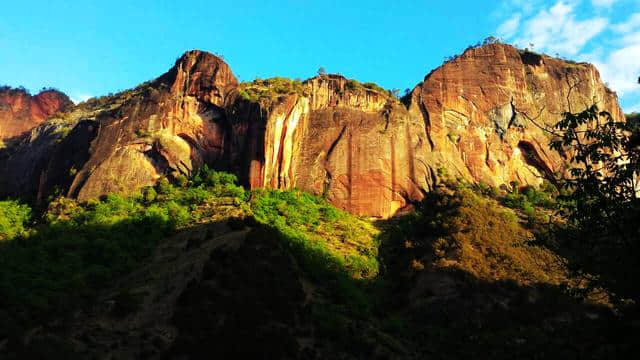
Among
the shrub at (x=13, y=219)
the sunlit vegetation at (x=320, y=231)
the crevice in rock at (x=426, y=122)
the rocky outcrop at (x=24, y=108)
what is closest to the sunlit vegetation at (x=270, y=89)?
the sunlit vegetation at (x=320, y=231)

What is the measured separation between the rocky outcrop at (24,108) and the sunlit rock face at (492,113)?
5696 centimetres

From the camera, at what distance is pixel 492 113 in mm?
56812

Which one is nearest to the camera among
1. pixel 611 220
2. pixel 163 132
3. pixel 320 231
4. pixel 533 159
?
pixel 611 220

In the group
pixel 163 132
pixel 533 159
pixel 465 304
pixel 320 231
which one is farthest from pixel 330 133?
pixel 465 304

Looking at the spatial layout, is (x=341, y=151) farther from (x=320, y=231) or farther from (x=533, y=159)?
(x=533, y=159)

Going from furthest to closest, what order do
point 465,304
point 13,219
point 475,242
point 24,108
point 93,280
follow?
point 24,108
point 13,219
point 475,242
point 93,280
point 465,304

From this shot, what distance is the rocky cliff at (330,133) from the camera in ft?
164

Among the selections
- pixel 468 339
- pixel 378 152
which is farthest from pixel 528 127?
pixel 468 339

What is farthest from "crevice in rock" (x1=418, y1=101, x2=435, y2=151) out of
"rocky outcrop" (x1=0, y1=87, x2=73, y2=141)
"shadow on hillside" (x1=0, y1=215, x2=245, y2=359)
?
"rocky outcrop" (x1=0, y1=87, x2=73, y2=141)

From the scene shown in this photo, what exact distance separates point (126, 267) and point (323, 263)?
1108 cm

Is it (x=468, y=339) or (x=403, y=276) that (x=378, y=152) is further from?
(x=468, y=339)

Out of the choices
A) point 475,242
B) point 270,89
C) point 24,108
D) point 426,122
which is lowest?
point 475,242

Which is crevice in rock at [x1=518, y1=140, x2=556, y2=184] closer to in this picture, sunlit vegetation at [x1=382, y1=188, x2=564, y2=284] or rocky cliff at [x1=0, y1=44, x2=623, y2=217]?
rocky cliff at [x1=0, y1=44, x2=623, y2=217]

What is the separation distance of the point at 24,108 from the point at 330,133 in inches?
2199
